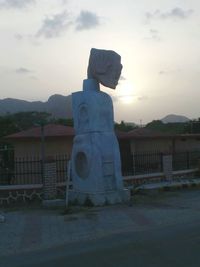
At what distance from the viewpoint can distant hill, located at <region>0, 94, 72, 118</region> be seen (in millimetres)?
93625

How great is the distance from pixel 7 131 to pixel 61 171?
73.0 feet

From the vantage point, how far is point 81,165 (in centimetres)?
1720

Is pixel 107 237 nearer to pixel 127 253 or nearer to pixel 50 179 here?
pixel 127 253

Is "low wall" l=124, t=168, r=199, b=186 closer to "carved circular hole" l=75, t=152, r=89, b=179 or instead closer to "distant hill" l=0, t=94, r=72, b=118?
"carved circular hole" l=75, t=152, r=89, b=179

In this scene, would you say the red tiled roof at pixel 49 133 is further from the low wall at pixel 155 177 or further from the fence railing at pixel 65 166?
the low wall at pixel 155 177

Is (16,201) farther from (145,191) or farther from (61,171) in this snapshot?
(145,191)

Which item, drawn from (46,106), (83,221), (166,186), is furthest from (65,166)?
(46,106)

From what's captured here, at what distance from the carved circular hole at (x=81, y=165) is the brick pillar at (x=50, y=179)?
1186 mm

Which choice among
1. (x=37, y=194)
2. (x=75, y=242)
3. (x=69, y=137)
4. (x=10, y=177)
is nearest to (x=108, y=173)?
(x=37, y=194)

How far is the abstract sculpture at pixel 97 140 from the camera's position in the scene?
1658cm

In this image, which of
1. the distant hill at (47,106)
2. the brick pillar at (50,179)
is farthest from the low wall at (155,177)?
the distant hill at (47,106)

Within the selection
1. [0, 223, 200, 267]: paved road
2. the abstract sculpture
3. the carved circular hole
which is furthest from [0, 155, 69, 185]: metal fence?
[0, 223, 200, 267]: paved road

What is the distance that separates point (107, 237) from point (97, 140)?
603 centimetres

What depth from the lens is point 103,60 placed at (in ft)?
56.7
